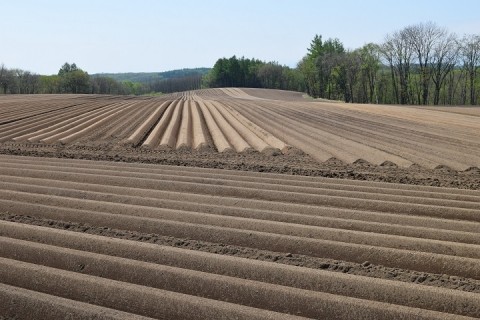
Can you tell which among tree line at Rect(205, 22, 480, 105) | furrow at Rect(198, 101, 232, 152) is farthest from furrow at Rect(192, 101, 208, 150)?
tree line at Rect(205, 22, 480, 105)

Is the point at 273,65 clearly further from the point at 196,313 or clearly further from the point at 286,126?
the point at 196,313

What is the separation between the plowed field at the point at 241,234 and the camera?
4352 millimetres

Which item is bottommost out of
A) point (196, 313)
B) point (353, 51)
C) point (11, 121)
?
point (196, 313)

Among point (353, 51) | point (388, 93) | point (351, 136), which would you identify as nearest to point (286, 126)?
point (351, 136)

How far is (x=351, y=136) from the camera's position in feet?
56.0

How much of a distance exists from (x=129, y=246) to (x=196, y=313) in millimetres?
1904

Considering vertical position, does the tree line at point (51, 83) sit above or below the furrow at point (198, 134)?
above

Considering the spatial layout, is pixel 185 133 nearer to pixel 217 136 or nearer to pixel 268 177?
pixel 217 136

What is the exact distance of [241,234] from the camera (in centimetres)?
627

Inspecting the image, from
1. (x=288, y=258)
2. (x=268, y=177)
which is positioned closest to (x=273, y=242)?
(x=288, y=258)

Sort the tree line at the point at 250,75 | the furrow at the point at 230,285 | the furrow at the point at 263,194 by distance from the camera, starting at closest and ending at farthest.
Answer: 1. the furrow at the point at 230,285
2. the furrow at the point at 263,194
3. the tree line at the point at 250,75

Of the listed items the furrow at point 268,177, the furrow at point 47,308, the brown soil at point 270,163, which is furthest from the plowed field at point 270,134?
the furrow at point 47,308

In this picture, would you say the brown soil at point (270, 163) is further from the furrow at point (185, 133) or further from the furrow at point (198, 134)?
the furrow at point (185, 133)

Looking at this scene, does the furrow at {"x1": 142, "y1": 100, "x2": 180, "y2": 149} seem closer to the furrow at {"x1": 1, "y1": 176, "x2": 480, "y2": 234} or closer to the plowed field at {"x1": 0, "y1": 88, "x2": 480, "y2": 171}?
→ the plowed field at {"x1": 0, "y1": 88, "x2": 480, "y2": 171}
